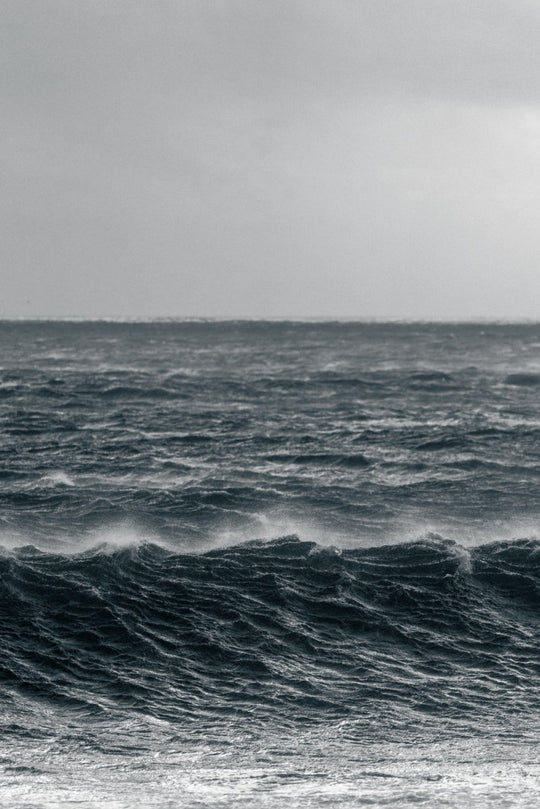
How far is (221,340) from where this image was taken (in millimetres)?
A: 153875

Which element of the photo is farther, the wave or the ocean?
the wave

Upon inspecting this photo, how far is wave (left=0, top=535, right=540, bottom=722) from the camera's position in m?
17.8

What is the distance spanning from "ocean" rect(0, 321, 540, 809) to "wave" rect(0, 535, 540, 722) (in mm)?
72

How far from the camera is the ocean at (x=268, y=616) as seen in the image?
14.2 metres

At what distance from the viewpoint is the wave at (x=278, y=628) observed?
17766 millimetres

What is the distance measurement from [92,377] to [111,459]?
38.2 meters

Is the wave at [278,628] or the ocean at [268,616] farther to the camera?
the wave at [278,628]

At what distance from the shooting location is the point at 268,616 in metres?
22.2

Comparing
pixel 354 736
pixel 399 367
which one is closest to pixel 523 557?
pixel 354 736

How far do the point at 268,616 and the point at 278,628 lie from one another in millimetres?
772

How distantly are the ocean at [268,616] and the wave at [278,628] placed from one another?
7 centimetres

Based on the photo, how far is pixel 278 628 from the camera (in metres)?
21.5

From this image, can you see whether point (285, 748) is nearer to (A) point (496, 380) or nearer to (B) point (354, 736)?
(B) point (354, 736)

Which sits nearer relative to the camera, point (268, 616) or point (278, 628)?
point (278, 628)
